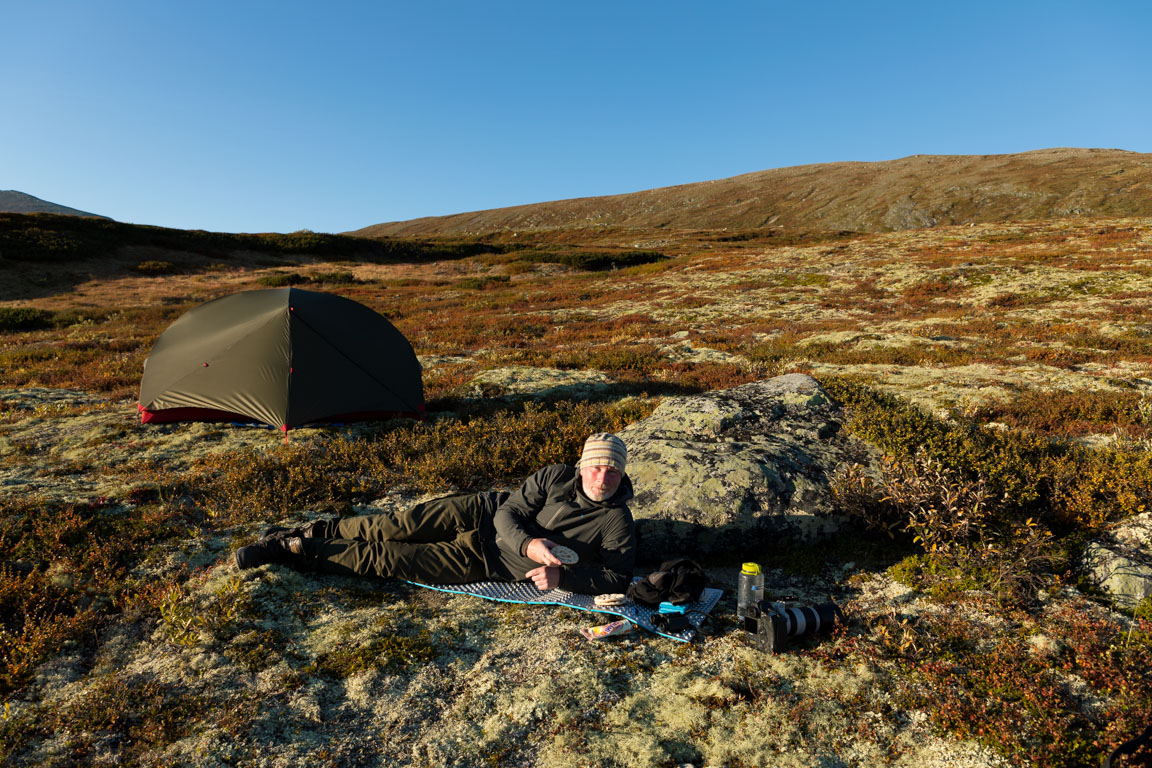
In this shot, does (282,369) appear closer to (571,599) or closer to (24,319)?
(571,599)

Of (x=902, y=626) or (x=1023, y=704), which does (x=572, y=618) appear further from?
(x=1023, y=704)

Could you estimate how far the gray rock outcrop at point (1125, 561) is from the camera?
4902 millimetres

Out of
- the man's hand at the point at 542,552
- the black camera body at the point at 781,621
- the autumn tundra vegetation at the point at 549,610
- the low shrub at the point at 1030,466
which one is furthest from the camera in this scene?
the low shrub at the point at 1030,466

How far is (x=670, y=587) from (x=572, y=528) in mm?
1084

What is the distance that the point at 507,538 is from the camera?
17.7 feet

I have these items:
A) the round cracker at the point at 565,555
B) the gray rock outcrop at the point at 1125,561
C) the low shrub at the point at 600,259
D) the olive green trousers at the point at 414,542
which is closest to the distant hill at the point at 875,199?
the low shrub at the point at 600,259

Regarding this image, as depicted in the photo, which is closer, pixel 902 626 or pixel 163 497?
pixel 902 626

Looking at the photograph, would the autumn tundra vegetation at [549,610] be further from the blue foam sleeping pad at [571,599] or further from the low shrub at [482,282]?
the low shrub at [482,282]

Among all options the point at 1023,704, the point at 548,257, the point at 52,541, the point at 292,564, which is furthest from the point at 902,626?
the point at 548,257

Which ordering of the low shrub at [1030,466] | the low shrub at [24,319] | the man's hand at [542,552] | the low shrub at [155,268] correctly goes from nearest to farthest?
the man's hand at [542,552] → the low shrub at [1030,466] → the low shrub at [24,319] → the low shrub at [155,268]

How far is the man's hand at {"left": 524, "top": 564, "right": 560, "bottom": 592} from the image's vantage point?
500 cm

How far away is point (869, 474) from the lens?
6836 millimetres

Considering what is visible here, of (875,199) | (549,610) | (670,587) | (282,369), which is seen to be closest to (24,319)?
(282,369)

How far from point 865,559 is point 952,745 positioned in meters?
2.58
